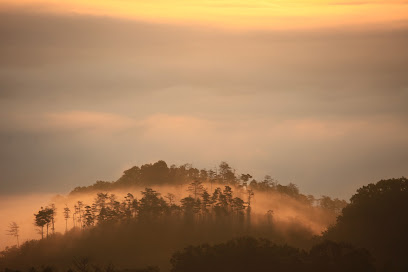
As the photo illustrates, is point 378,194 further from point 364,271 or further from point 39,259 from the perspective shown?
point 39,259

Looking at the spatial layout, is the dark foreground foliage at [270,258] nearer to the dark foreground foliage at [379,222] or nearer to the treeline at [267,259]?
the treeline at [267,259]

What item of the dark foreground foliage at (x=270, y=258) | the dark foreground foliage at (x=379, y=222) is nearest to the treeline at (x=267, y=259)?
the dark foreground foliage at (x=270, y=258)

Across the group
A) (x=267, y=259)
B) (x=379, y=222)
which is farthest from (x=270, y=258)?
(x=379, y=222)

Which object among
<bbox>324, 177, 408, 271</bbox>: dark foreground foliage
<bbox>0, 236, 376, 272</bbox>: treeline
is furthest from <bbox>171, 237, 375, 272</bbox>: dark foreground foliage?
<bbox>324, 177, 408, 271</bbox>: dark foreground foliage

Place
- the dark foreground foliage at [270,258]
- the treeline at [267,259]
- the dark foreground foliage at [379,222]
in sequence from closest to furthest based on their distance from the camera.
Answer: the treeline at [267,259]
the dark foreground foliage at [270,258]
the dark foreground foliage at [379,222]

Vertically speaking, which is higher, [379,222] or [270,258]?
[379,222]

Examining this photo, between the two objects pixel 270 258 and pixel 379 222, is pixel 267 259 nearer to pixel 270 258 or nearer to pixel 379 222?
pixel 270 258

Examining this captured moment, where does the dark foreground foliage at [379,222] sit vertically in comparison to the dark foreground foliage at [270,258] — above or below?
above

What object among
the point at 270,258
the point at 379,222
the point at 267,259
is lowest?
the point at 267,259

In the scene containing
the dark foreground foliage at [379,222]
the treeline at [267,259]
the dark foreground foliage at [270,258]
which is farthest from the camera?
the dark foreground foliage at [379,222]

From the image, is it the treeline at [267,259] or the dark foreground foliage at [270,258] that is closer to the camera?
the treeline at [267,259]

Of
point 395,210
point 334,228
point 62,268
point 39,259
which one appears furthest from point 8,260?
A: point 395,210

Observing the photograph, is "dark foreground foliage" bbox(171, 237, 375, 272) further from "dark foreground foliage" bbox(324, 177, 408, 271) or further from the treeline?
"dark foreground foliage" bbox(324, 177, 408, 271)

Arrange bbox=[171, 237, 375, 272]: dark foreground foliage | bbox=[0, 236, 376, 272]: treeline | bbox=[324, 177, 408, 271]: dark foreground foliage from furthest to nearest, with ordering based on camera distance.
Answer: bbox=[324, 177, 408, 271]: dark foreground foliage
bbox=[171, 237, 375, 272]: dark foreground foliage
bbox=[0, 236, 376, 272]: treeline
